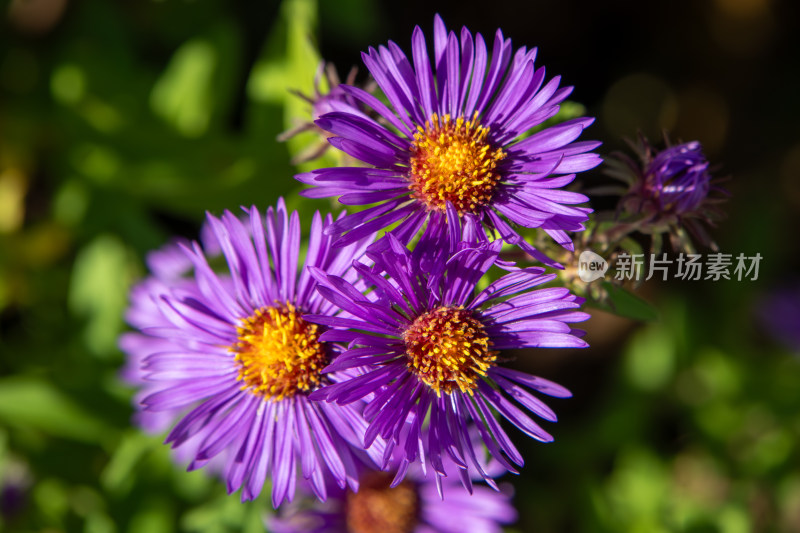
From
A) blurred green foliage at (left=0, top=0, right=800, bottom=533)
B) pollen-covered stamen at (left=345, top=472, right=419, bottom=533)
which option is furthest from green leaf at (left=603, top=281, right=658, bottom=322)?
pollen-covered stamen at (left=345, top=472, right=419, bottom=533)

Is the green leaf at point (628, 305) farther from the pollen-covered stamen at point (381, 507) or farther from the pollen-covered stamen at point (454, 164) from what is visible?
the pollen-covered stamen at point (381, 507)

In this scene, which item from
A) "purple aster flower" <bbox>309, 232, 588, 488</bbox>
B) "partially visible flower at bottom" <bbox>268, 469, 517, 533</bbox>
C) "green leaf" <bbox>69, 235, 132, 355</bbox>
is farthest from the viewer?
"green leaf" <bbox>69, 235, 132, 355</bbox>

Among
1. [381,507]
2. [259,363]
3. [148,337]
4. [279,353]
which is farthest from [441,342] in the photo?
[148,337]

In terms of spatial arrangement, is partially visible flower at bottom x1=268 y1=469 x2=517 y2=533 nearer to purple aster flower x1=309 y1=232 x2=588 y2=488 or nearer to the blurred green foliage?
the blurred green foliage

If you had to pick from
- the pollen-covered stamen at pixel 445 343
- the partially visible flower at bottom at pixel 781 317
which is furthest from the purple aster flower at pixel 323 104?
the partially visible flower at bottom at pixel 781 317

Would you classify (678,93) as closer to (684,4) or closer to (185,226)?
(684,4)

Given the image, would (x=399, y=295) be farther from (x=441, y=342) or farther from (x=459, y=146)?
(x=459, y=146)

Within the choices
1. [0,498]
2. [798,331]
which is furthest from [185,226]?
[798,331]
